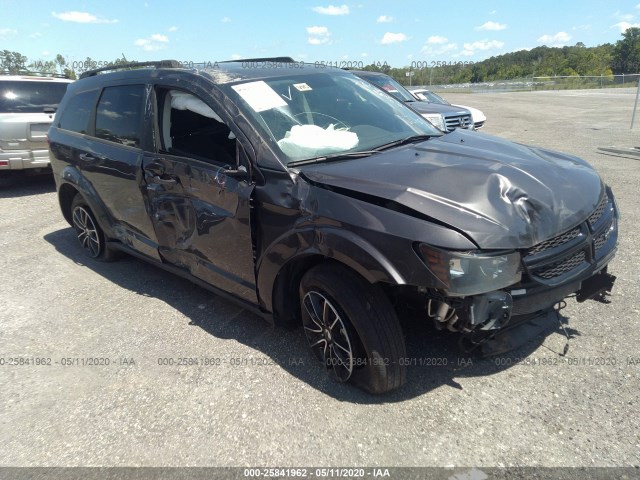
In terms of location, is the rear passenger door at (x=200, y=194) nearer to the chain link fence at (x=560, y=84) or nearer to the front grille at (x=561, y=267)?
the front grille at (x=561, y=267)

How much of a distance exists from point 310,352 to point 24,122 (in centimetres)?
714

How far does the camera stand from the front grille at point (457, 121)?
9664 millimetres

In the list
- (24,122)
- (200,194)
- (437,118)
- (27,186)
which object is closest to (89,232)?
(200,194)

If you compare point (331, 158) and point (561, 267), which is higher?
point (331, 158)

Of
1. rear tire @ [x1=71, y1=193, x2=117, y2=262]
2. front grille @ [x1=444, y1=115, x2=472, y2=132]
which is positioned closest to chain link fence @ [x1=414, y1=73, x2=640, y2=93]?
front grille @ [x1=444, y1=115, x2=472, y2=132]

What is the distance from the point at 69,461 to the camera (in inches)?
95.5

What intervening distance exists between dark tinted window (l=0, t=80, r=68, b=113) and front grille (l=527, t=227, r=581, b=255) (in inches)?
327

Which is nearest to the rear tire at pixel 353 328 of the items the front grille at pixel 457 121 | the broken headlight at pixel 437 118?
the broken headlight at pixel 437 118

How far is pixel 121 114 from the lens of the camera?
404cm

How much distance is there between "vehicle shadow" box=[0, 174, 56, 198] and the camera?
8.39 metres

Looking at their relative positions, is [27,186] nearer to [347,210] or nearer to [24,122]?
[24,122]

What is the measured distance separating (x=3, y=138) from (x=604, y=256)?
28.2 feet

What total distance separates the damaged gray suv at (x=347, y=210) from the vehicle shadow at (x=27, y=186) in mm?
5505

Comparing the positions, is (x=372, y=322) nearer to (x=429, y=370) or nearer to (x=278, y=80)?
(x=429, y=370)
